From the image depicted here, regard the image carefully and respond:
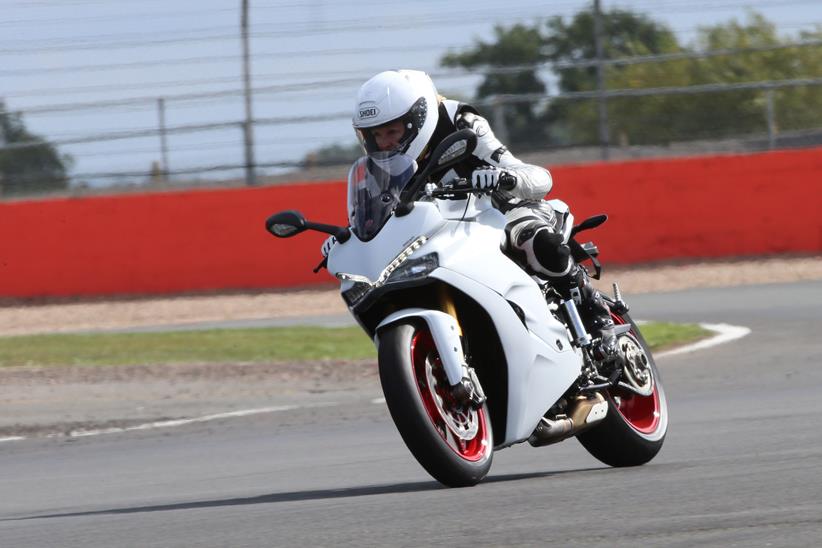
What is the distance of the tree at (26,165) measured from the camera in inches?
867

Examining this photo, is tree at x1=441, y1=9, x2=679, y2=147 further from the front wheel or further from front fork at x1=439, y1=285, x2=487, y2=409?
front fork at x1=439, y1=285, x2=487, y2=409

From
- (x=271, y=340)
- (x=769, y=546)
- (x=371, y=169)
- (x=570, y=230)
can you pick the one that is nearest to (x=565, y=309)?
(x=570, y=230)

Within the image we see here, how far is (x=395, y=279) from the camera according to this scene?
6098mm

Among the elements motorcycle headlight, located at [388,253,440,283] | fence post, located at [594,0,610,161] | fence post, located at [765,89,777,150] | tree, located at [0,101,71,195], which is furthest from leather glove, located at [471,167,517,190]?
Answer: fence post, located at [765,89,777,150]

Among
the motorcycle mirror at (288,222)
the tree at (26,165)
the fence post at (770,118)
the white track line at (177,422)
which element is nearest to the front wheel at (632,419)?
the motorcycle mirror at (288,222)

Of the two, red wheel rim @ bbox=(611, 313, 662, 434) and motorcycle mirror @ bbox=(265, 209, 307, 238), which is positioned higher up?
motorcycle mirror @ bbox=(265, 209, 307, 238)

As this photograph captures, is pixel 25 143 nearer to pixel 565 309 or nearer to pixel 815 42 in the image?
pixel 815 42

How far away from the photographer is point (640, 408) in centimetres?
725

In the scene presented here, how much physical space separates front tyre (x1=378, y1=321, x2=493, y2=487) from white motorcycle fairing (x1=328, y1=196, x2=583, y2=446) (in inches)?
3.8

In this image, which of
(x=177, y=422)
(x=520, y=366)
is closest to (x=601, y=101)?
(x=177, y=422)

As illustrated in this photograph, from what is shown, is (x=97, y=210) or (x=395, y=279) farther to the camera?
(x=97, y=210)

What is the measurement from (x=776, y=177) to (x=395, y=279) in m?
16.2

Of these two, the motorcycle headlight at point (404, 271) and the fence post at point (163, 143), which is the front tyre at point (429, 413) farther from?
the fence post at point (163, 143)

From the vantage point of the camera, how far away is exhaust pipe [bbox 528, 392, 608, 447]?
6422 mm
